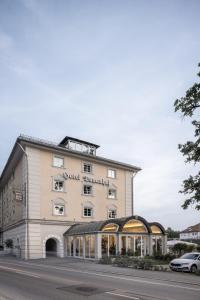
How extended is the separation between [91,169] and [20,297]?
35.2 metres

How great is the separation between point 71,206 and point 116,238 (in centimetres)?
825

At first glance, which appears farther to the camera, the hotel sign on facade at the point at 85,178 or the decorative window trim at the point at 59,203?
the hotel sign on facade at the point at 85,178

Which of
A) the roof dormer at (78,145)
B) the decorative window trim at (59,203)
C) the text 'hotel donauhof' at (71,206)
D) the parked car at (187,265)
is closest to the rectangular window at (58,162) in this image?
the text 'hotel donauhof' at (71,206)

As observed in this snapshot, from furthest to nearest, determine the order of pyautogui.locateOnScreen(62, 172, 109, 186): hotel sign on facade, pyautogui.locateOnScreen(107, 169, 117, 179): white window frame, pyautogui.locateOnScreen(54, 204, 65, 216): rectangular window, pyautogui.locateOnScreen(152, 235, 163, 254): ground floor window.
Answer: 1. pyautogui.locateOnScreen(107, 169, 117, 179): white window frame
2. pyautogui.locateOnScreen(62, 172, 109, 186): hotel sign on facade
3. pyautogui.locateOnScreen(54, 204, 65, 216): rectangular window
4. pyautogui.locateOnScreen(152, 235, 163, 254): ground floor window

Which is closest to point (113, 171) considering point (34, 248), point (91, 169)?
point (91, 169)

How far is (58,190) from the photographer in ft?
139

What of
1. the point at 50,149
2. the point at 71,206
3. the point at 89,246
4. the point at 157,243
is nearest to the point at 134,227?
the point at 157,243

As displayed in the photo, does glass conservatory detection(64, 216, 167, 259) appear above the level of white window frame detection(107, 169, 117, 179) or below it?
below

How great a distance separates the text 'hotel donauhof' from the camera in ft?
125

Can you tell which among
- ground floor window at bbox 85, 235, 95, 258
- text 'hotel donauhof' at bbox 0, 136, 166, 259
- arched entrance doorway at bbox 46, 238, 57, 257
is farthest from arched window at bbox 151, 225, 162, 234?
arched entrance doorway at bbox 46, 238, 57, 257

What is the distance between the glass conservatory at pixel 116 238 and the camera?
3675 centimetres

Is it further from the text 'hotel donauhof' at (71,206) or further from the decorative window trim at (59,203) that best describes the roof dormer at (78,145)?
the decorative window trim at (59,203)

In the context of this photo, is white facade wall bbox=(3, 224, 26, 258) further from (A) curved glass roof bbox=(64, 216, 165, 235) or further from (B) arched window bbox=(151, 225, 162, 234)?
(B) arched window bbox=(151, 225, 162, 234)

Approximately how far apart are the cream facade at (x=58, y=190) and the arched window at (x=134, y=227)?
7747 millimetres
